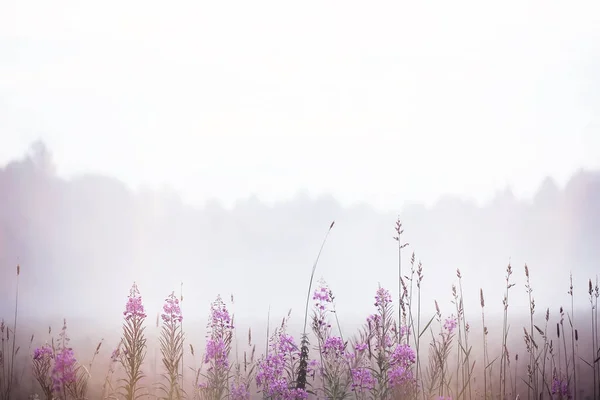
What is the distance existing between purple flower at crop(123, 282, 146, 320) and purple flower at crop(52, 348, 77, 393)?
374 millimetres

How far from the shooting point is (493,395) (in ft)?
13.6

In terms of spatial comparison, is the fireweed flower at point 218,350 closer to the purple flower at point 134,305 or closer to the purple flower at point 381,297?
the purple flower at point 134,305

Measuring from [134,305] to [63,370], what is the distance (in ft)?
1.68

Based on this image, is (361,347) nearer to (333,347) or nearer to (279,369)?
(333,347)

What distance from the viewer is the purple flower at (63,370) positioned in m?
3.20

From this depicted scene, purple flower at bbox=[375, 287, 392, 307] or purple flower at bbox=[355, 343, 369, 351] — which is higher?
purple flower at bbox=[375, 287, 392, 307]

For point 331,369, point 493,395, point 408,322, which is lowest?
point 493,395

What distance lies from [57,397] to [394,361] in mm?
1947

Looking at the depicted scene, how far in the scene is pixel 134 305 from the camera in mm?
3428

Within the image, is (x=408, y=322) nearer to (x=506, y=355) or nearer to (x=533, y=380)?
(x=506, y=355)

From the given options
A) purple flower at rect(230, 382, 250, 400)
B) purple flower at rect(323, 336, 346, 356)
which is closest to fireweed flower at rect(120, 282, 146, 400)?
purple flower at rect(230, 382, 250, 400)

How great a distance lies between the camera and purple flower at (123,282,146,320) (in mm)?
3416

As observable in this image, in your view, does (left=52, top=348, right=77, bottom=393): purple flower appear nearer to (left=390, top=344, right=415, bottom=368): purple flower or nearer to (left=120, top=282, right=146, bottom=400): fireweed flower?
(left=120, top=282, right=146, bottom=400): fireweed flower

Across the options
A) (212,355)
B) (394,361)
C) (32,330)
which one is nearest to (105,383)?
(212,355)
